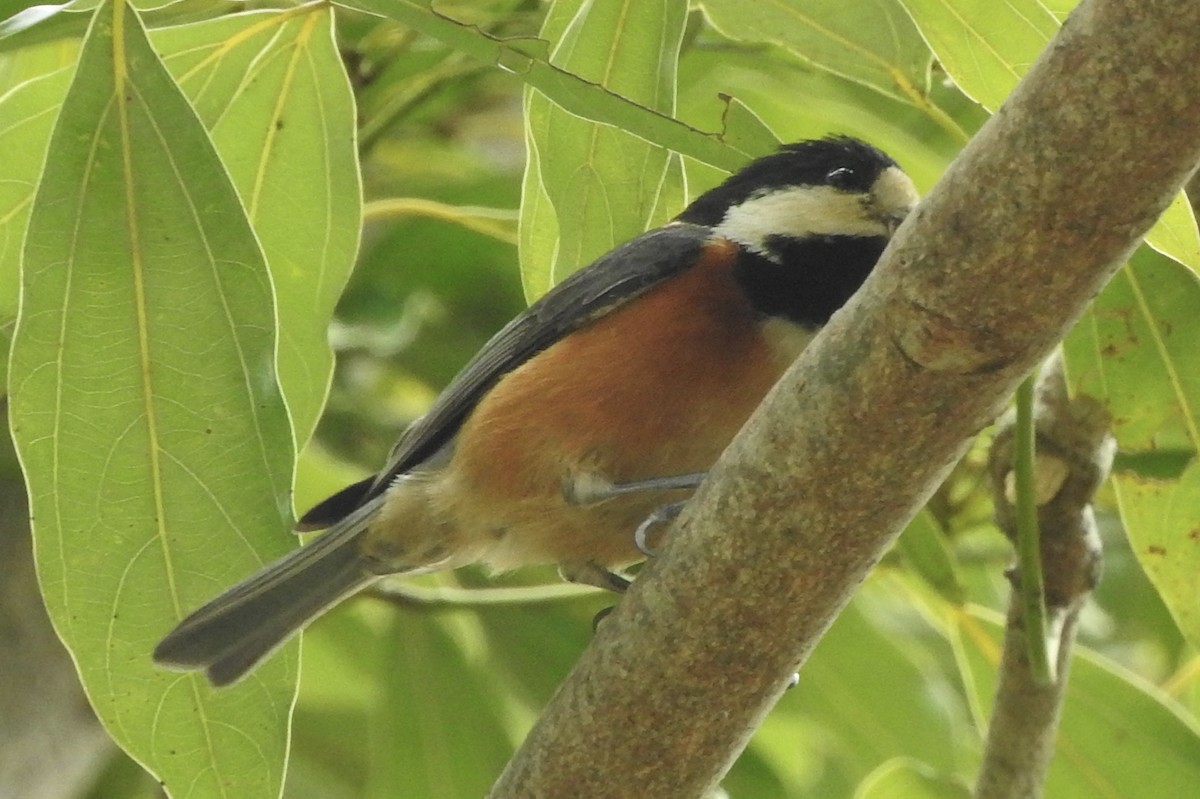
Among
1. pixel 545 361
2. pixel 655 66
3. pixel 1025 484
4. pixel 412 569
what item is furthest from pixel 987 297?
pixel 412 569

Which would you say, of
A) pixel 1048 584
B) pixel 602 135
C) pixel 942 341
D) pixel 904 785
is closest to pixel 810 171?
pixel 602 135

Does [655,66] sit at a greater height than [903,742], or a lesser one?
greater

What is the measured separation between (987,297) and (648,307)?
88cm

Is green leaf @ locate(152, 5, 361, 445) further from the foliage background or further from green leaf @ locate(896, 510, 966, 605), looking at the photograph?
green leaf @ locate(896, 510, 966, 605)

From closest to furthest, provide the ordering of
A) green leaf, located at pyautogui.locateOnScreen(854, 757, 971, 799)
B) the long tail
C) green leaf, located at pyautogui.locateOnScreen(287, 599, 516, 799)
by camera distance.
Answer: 1. the long tail
2. green leaf, located at pyautogui.locateOnScreen(854, 757, 971, 799)
3. green leaf, located at pyautogui.locateOnScreen(287, 599, 516, 799)

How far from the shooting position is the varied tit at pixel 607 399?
71.7 inches

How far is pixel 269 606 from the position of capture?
73.4 inches

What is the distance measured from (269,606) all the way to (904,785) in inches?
34.0

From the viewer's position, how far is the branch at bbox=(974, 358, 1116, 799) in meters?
1.72

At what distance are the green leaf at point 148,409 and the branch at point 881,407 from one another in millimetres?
389

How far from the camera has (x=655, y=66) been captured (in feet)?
5.50

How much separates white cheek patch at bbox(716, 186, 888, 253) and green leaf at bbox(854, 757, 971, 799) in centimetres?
71

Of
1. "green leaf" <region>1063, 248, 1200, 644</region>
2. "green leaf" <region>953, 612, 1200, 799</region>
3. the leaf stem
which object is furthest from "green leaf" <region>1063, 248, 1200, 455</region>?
"green leaf" <region>953, 612, 1200, 799</region>

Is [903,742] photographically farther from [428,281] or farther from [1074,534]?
[428,281]
